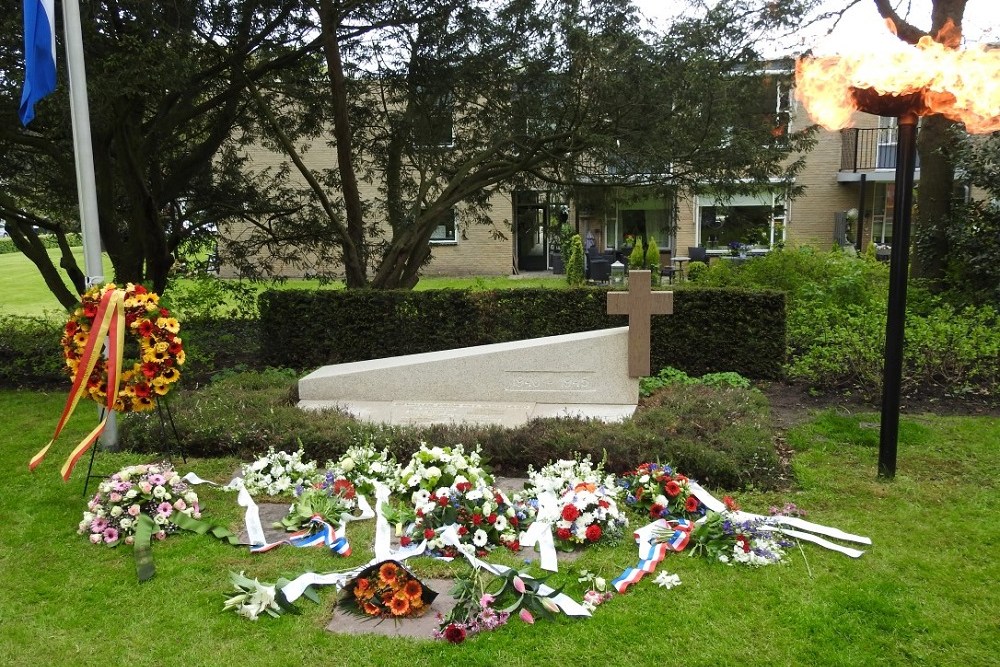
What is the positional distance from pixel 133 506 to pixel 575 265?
53.5 ft

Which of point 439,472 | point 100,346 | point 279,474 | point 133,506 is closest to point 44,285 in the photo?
point 100,346

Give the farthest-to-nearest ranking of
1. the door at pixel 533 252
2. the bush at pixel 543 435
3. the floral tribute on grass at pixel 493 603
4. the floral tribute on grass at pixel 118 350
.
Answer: the door at pixel 533 252
the bush at pixel 543 435
the floral tribute on grass at pixel 118 350
the floral tribute on grass at pixel 493 603

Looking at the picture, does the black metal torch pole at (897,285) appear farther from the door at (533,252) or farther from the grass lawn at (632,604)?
the door at (533,252)

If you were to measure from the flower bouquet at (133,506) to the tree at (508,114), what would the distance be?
20.6ft

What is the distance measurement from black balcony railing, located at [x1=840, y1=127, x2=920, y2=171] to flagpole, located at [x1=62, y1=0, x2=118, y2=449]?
75.1ft

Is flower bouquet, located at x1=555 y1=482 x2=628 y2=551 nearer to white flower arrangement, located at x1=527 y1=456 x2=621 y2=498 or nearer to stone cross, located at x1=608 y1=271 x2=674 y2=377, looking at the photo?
white flower arrangement, located at x1=527 y1=456 x2=621 y2=498

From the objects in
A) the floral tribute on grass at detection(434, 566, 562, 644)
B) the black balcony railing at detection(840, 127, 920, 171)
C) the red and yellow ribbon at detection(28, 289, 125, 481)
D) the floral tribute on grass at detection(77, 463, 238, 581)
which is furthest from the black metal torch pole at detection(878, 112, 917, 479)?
the black balcony railing at detection(840, 127, 920, 171)

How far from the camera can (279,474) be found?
599cm

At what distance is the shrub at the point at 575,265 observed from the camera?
20344 mm

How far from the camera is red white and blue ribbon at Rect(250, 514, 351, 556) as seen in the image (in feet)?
15.9

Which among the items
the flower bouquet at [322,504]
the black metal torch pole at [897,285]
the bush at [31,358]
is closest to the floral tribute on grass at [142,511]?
the flower bouquet at [322,504]

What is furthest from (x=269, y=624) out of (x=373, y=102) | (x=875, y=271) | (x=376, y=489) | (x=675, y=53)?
(x=875, y=271)

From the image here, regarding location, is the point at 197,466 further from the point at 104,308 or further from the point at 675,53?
the point at 675,53

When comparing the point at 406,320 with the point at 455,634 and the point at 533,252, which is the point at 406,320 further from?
the point at 533,252
